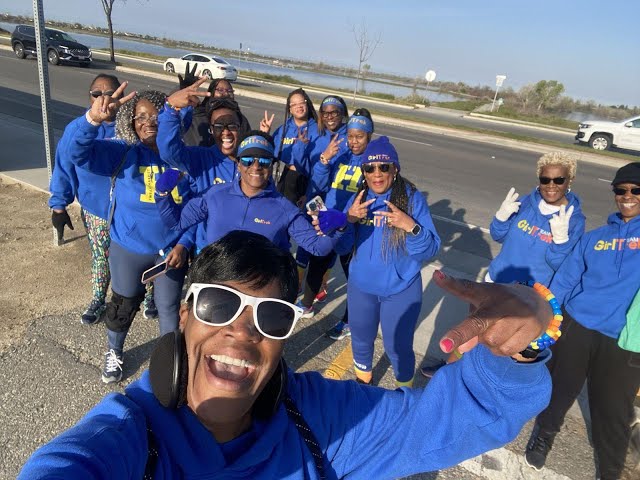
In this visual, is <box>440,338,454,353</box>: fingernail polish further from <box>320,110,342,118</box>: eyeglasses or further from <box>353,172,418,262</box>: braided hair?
<box>320,110,342,118</box>: eyeglasses

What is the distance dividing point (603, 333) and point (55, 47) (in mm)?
27552

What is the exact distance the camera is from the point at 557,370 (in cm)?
282

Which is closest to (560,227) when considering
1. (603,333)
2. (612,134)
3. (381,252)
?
(603,333)

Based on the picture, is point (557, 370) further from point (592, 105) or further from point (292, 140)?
point (592, 105)

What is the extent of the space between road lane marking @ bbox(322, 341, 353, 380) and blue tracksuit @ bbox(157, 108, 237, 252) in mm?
1460

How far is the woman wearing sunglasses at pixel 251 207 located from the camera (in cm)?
285

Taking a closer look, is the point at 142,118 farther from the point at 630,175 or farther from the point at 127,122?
the point at 630,175

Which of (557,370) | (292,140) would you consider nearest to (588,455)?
(557,370)

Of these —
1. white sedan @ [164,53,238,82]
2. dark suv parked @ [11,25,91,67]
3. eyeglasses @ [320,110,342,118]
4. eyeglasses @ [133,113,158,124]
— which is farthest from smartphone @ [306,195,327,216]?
dark suv parked @ [11,25,91,67]

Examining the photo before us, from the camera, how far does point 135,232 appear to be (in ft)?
9.77

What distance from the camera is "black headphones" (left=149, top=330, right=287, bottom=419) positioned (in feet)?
3.79

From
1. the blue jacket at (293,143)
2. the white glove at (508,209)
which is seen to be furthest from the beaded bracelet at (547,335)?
the blue jacket at (293,143)

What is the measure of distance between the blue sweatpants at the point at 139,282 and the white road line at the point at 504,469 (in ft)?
7.31

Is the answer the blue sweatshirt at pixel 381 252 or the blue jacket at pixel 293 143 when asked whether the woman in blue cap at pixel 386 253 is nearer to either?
the blue sweatshirt at pixel 381 252
